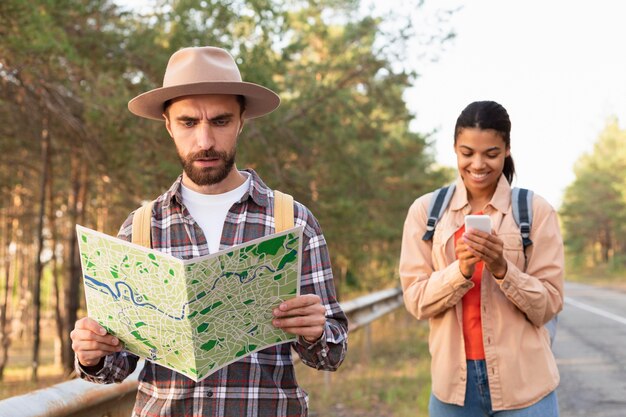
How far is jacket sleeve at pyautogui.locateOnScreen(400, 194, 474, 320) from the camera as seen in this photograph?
3.29m

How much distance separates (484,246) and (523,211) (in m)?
0.37

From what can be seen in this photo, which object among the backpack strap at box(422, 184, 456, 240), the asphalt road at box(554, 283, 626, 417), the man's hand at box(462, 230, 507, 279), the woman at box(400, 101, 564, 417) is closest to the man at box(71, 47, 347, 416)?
the man's hand at box(462, 230, 507, 279)

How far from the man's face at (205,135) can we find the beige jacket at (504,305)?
4.14 feet

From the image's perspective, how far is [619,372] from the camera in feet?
31.3

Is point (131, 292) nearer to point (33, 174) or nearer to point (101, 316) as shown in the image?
point (101, 316)

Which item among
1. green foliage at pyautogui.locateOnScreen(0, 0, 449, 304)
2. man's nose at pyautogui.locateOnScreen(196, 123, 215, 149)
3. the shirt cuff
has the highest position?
green foliage at pyautogui.locateOnScreen(0, 0, 449, 304)

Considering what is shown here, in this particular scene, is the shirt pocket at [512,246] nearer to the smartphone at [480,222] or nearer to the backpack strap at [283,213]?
the smartphone at [480,222]

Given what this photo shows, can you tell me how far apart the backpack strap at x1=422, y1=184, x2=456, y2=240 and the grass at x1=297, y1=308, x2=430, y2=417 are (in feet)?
11.8

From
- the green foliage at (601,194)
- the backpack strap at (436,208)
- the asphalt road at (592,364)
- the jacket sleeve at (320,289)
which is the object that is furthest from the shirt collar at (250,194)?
the green foliage at (601,194)

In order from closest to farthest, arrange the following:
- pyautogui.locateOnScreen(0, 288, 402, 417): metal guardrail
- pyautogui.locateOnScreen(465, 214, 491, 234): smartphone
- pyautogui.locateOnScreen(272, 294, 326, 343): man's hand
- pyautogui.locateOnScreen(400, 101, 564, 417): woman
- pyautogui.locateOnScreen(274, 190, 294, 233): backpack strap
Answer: pyautogui.locateOnScreen(272, 294, 326, 343): man's hand, pyautogui.locateOnScreen(274, 190, 294, 233): backpack strap, pyautogui.locateOnScreen(0, 288, 402, 417): metal guardrail, pyautogui.locateOnScreen(465, 214, 491, 234): smartphone, pyautogui.locateOnScreen(400, 101, 564, 417): woman

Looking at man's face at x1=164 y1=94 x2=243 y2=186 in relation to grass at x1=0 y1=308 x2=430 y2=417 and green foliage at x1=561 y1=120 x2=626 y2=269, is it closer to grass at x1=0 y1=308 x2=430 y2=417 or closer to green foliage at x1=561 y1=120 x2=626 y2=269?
grass at x1=0 y1=308 x2=430 y2=417

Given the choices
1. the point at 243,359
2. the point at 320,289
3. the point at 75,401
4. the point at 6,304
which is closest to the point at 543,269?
the point at 320,289

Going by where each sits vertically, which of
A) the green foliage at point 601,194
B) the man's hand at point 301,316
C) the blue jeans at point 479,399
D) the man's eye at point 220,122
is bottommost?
the blue jeans at point 479,399

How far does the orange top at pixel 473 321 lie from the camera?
10.9 feet
